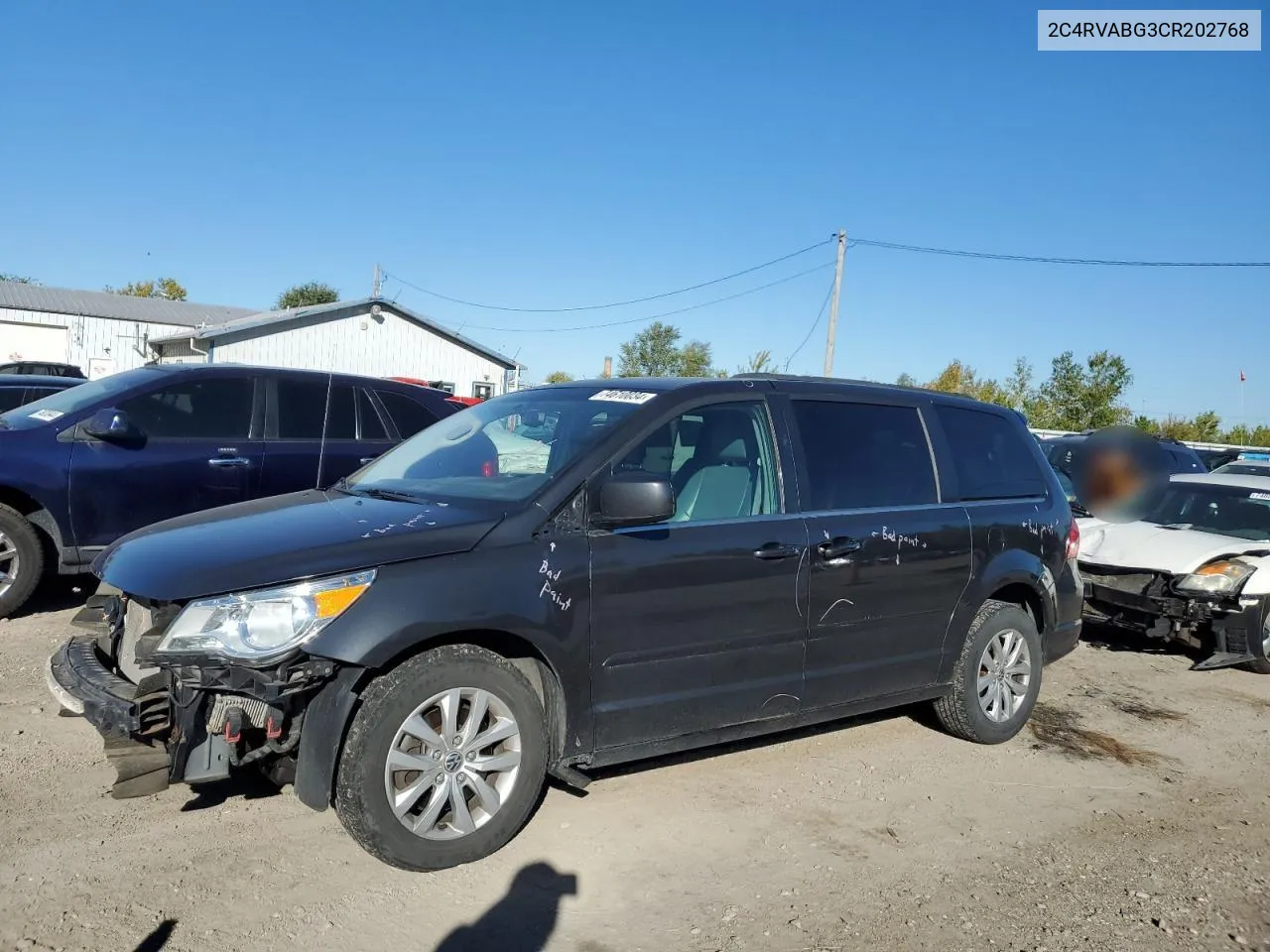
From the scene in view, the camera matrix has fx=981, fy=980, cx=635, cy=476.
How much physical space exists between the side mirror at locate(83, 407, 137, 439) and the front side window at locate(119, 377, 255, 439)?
22 cm

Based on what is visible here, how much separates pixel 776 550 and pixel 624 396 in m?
0.97

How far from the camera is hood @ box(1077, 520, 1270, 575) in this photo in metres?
7.30

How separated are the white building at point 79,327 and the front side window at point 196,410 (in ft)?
101

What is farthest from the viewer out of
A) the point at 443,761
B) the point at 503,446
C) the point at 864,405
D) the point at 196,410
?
the point at 196,410

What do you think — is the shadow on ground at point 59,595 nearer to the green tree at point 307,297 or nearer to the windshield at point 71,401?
the windshield at point 71,401

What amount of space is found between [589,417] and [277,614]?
164cm

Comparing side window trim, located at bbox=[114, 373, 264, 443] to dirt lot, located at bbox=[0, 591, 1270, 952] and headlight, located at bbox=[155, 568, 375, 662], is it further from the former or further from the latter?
headlight, located at bbox=[155, 568, 375, 662]

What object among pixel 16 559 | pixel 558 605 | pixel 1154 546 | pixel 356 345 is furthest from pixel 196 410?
pixel 356 345

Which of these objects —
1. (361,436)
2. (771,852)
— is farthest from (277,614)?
(361,436)

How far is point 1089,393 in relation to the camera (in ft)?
107

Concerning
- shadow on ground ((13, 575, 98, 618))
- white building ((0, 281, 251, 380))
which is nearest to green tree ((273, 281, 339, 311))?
white building ((0, 281, 251, 380))

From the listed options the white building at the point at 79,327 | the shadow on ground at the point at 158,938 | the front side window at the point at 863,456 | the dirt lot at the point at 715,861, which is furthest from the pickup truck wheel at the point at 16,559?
the white building at the point at 79,327

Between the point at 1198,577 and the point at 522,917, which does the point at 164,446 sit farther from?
the point at 1198,577

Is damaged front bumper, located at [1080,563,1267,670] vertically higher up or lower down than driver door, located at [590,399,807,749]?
lower down
